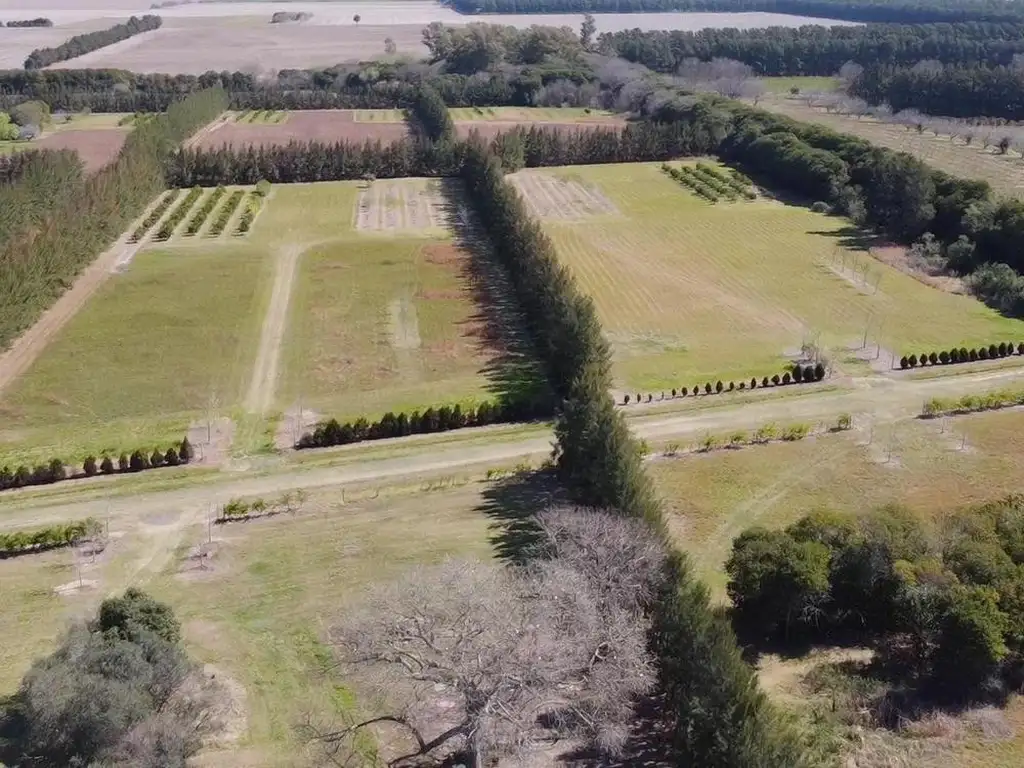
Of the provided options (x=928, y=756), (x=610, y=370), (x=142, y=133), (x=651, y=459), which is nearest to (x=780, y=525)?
(x=651, y=459)

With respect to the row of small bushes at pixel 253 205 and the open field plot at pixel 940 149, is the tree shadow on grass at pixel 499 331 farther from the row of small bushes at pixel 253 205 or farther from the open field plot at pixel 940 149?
the open field plot at pixel 940 149

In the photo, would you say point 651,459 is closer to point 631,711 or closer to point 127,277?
point 631,711

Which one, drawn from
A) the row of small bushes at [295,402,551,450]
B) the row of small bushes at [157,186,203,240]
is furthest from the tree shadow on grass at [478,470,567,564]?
the row of small bushes at [157,186,203,240]

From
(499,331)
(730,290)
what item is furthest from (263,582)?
(730,290)

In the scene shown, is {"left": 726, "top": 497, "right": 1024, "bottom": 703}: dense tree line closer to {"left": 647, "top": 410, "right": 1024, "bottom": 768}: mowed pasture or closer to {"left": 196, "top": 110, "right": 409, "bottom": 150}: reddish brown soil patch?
{"left": 647, "top": 410, "right": 1024, "bottom": 768}: mowed pasture

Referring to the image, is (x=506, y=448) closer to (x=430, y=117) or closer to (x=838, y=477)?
(x=838, y=477)
